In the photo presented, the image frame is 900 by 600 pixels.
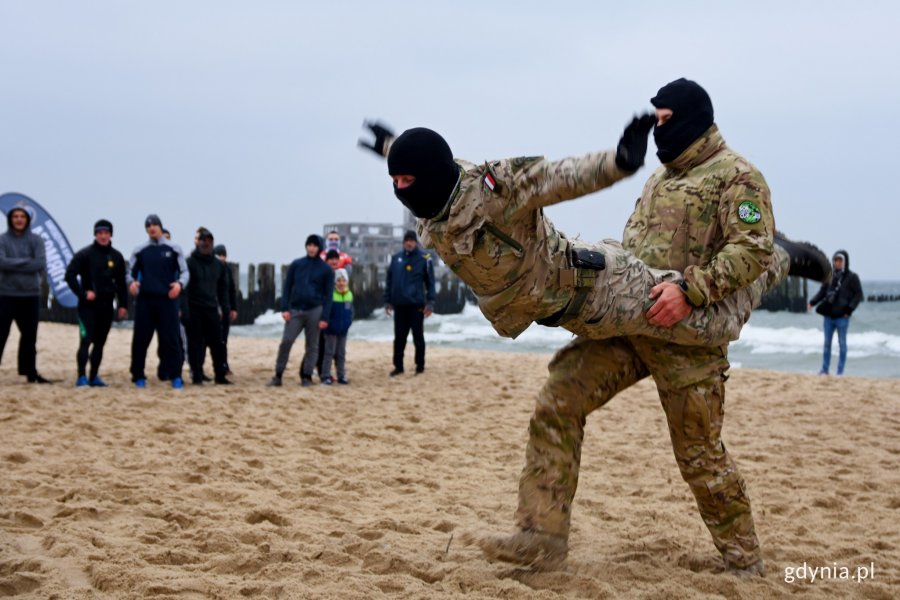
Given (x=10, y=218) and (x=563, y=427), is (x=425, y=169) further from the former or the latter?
(x=10, y=218)

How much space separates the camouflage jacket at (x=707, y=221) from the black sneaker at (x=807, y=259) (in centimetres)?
59

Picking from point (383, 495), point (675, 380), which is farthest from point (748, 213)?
point (383, 495)

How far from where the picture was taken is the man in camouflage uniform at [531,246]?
10.5 ft

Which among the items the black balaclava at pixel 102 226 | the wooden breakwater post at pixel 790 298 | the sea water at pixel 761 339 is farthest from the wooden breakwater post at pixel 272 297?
the black balaclava at pixel 102 226

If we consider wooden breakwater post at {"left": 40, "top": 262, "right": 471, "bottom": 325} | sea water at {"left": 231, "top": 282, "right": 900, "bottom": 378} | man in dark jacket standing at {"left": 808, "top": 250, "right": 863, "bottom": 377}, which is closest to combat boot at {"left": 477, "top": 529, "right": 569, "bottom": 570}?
man in dark jacket standing at {"left": 808, "top": 250, "right": 863, "bottom": 377}

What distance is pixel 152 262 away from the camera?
1005 cm

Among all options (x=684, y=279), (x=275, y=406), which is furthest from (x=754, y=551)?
(x=275, y=406)

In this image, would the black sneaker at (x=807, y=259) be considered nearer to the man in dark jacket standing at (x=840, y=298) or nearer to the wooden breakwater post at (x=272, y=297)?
the man in dark jacket standing at (x=840, y=298)

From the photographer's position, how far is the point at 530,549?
3.73 m

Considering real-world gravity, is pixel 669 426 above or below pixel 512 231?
below

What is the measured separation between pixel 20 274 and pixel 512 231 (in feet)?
26.8

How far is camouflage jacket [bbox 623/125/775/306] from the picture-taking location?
3448mm

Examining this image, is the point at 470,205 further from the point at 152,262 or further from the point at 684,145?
the point at 152,262

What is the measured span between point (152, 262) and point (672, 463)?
6.48 meters
